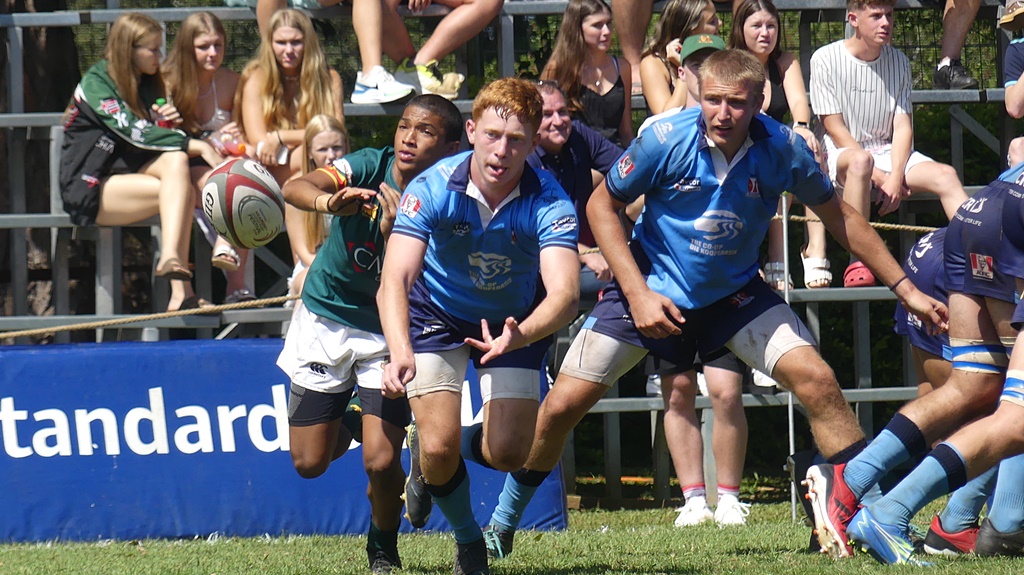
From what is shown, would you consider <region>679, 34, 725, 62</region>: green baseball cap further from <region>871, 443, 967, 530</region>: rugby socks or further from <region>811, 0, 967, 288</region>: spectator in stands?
<region>871, 443, 967, 530</region>: rugby socks

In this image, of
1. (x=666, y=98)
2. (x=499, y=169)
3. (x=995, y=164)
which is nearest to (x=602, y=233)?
(x=499, y=169)

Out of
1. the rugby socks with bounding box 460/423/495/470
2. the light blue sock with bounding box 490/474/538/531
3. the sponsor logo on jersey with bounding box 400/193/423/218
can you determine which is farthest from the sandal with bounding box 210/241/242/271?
the sponsor logo on jersey with bounding box 400/193/423/218

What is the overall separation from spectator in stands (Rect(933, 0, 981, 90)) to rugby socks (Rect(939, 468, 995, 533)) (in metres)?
3.93

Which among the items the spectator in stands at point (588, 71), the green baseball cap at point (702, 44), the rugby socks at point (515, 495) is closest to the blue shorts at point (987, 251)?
the green baseball cap at point (702, 44)

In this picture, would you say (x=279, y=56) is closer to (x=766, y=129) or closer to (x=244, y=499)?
(x=244, y=499)

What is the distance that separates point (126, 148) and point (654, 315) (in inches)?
176

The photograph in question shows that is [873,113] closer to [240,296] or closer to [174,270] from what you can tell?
[240,296]

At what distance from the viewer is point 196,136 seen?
8.68m

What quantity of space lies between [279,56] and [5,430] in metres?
2.85

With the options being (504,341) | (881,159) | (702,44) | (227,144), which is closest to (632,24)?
(881,159)

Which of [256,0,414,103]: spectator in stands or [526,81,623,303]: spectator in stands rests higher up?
[256,0,414,103]: spectator in stands

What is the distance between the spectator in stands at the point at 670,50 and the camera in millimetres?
8320

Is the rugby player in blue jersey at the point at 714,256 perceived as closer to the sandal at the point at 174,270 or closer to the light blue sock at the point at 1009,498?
the light blue sock at the point at 1009,498

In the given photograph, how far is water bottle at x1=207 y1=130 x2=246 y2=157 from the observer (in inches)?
333
